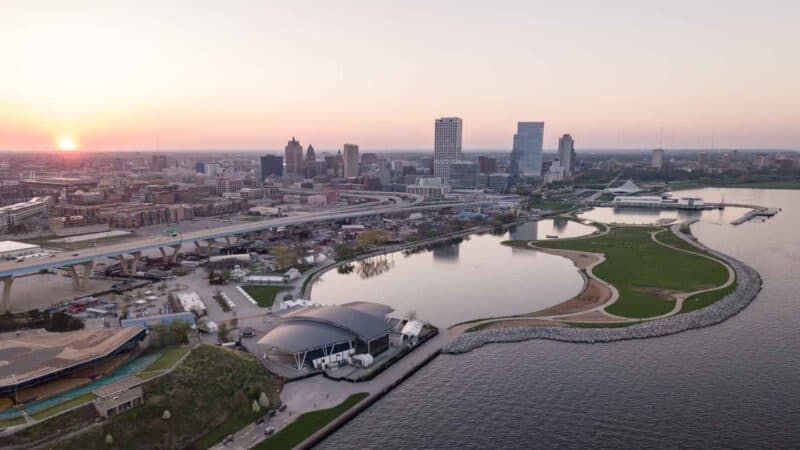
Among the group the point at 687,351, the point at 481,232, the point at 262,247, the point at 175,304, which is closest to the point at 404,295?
the point at 175,304

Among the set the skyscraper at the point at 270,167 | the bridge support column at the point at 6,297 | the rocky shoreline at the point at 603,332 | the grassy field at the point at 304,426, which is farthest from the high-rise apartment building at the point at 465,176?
the grassy field at the point at 304,426

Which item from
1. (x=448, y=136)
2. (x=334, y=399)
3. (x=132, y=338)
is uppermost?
(x=448, y=136)

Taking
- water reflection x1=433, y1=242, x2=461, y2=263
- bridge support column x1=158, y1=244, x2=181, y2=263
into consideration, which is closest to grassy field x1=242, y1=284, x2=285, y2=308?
bridge support column x1=158, y1=244, x2=181, y2=263

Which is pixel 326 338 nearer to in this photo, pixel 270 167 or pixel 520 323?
pixel 520 323

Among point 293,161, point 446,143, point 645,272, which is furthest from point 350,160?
A: point 645,272

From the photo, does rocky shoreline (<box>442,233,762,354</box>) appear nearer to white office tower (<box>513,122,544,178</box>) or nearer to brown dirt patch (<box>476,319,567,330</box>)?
brown dirt patch (<box>476,319,567,330</box>)

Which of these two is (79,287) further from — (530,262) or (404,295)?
(530,262)
